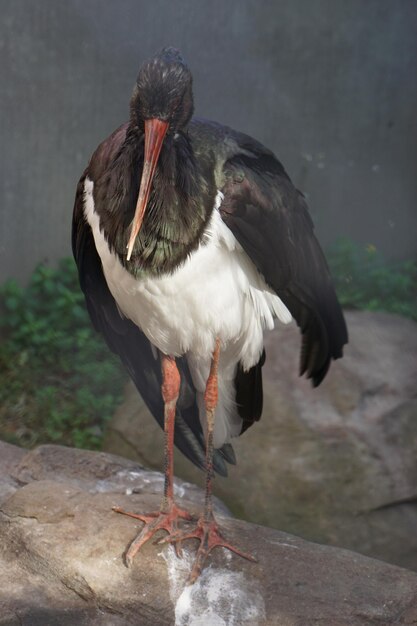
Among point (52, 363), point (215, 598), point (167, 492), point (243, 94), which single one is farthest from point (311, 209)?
point (215, 598)

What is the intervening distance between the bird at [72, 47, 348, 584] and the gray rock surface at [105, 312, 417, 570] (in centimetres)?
68

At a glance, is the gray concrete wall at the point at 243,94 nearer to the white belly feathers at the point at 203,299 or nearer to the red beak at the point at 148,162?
the white belly feathers at the point at 203,299

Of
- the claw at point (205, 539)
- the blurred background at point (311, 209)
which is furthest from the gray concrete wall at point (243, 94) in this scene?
the claw at point (205, 539)

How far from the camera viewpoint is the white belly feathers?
274cm

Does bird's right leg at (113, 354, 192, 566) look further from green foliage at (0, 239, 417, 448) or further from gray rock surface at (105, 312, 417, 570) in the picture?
green foliage at (0, 239, 417, 448)

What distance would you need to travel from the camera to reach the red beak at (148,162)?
99.8 inches

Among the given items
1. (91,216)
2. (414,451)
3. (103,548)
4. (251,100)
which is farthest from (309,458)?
(251,100)

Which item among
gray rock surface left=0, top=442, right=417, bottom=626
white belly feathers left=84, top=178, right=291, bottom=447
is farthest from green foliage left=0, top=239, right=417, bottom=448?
white belly feathers left=84, top=178, right=291, bottom=447

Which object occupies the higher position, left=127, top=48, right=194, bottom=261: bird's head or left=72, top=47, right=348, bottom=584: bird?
left=127, top=48, right=194, bottom=261: bird's head

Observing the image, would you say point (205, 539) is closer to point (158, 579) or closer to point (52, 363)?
point (158, 579)

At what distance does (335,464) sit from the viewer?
12.9ft

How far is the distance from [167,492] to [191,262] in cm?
78

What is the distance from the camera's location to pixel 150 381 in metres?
3.33

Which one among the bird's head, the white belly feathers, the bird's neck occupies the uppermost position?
the bird's head
